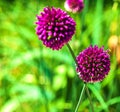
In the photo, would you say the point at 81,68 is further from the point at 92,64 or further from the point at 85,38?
the point at 85,38

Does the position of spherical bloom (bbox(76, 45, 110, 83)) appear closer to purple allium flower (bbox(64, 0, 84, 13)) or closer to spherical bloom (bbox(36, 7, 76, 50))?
spherical bloom (bbox(36, 7, 76, 50))

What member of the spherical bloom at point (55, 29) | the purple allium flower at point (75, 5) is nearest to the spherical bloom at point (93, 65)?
the spherical bloom at point (55, 29)

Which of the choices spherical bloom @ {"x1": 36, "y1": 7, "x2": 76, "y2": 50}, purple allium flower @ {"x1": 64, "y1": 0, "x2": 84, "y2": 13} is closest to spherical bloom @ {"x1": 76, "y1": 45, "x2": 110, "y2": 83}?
spherical bloom @ {"x1": 36, "y1": 7, "x2": 76, "y2": 50}

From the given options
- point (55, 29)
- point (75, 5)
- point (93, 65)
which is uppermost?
point (75, 5)

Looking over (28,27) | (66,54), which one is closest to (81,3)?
(66,54)

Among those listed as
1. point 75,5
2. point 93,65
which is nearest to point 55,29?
point 93,65

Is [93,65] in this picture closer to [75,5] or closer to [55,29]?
[55,29]
